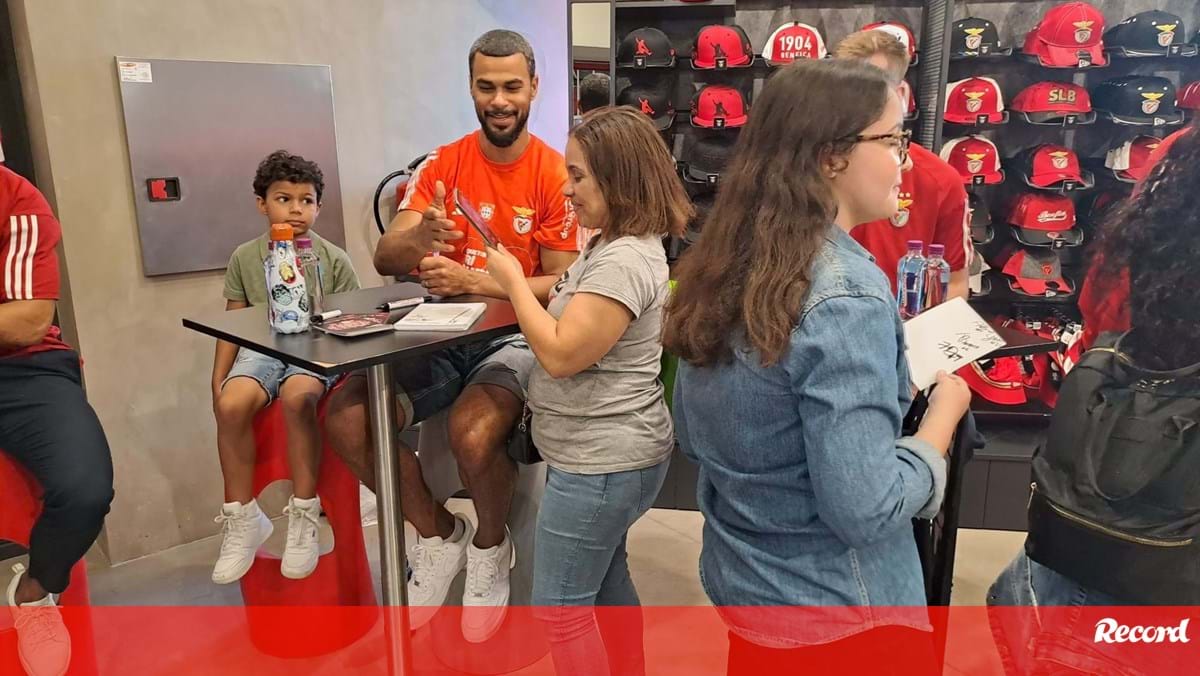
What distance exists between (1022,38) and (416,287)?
319 centimetres

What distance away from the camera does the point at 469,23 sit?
3996 millimetres

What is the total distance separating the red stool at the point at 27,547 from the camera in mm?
2051

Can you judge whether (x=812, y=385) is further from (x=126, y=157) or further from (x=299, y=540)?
(x=126, y=157)

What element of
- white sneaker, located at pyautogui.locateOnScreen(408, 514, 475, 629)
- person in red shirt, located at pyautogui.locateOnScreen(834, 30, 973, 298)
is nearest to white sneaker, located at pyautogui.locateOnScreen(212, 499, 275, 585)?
white sneaker, located at pyautogui.locateOnScreen(408, 514, 475, 629)

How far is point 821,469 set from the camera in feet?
3.54

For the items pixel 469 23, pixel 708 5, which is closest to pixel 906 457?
pixel 708 5

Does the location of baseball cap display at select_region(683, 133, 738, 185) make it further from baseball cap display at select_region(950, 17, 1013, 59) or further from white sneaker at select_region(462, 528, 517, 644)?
white sneaker at select_region(462, 528, 517, 644)

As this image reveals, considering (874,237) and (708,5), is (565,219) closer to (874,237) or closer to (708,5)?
(874,237)

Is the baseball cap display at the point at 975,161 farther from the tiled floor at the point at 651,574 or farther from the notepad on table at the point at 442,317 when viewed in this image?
the notepad on table at the point at 442,317

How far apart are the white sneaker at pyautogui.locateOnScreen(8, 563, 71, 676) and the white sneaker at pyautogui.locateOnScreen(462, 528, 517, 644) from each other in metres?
1.11

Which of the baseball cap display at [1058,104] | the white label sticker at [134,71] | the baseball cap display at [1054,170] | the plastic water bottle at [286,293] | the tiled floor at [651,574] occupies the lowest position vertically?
the tiled floor at [651,574]

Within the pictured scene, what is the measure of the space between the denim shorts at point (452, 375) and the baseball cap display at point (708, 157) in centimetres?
195

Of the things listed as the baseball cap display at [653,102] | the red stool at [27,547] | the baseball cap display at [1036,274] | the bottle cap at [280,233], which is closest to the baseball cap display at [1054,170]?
the baseball cap display at [1036,274]

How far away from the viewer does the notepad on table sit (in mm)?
1657
